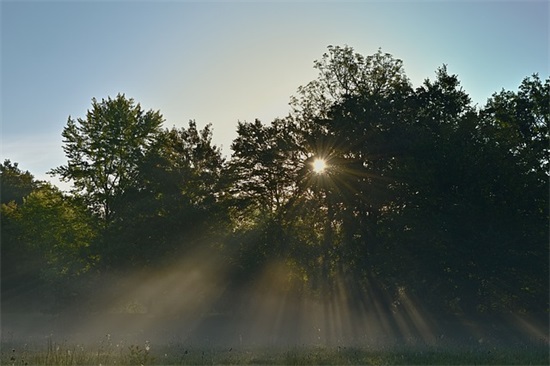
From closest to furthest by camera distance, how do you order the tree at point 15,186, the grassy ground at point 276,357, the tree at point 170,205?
the grassy ground at point 276,357 → the tree at point 170,205 → the tree at point 15,186

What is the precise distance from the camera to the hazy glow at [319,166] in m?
46.8

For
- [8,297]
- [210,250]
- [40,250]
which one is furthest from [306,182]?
[8,297]

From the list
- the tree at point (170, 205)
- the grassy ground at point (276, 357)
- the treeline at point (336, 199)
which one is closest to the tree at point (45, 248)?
the treeline at point (336, 199)

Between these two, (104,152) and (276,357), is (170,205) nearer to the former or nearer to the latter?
(104,152)

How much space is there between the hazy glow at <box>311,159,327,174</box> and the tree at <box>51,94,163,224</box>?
1579 centimetres

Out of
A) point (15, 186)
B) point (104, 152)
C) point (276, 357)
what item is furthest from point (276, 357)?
point (15, 186)

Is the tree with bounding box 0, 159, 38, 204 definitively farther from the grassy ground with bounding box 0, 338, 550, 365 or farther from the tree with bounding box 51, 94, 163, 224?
the grassy ground with bounding box 0, 338, 550, 365

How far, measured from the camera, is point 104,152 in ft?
180

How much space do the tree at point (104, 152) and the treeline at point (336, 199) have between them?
127mm

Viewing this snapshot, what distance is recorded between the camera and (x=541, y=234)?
3603 cm

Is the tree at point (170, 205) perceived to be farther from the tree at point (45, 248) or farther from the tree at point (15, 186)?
the tree at point (15, 186)

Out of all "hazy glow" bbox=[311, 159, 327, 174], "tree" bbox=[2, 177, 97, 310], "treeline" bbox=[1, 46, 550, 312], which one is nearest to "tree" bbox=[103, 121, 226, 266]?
"treeline" bbox=[1, 46, 550, 312]

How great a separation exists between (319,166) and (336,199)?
3.33m

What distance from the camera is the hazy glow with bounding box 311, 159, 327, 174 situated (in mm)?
46816
